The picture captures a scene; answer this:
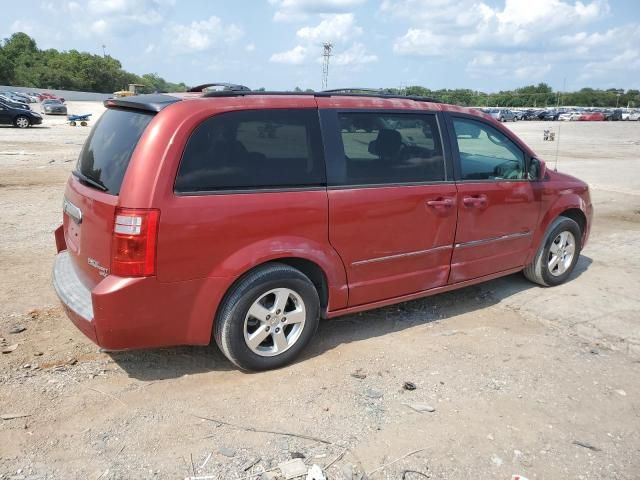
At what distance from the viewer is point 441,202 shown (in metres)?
4.28

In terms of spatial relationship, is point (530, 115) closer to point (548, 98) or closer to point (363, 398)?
point (548, 98)

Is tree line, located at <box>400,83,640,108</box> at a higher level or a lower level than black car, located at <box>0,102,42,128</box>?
higher

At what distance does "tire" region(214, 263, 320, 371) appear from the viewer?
3.44 meters

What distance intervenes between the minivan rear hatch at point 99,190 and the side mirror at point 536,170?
137 inches

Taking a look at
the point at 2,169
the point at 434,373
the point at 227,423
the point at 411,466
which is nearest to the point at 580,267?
the point at 434,373

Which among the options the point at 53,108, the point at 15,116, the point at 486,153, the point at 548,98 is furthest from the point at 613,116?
the point at 486,153

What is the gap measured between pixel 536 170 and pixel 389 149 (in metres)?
1.82

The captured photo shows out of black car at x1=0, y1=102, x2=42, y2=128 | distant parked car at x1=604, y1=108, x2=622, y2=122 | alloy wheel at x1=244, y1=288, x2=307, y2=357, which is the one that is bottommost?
alloy wheel at x1=244, y1=288, x2=307, y2=357

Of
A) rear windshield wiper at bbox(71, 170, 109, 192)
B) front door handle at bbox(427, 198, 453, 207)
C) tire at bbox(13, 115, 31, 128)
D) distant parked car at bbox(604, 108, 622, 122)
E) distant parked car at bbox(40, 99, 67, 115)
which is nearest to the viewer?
rear windshield wiper at bbox(71, 170, 109, 192)

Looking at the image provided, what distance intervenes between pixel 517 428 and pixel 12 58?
117 m

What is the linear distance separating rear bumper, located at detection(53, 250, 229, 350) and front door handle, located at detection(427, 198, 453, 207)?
70.4 inches

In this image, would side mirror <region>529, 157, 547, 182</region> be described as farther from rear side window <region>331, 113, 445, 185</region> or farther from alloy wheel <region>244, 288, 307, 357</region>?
alloy wheel <region>244, 288, 307, 357</region>

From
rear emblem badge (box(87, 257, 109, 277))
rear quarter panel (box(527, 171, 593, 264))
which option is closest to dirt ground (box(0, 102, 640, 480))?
rear quarter panel (box(527, 171, 593, 264))

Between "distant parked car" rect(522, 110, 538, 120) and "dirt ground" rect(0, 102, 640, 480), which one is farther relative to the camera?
"distant parked car" rect(522, 110, 538, 120)
